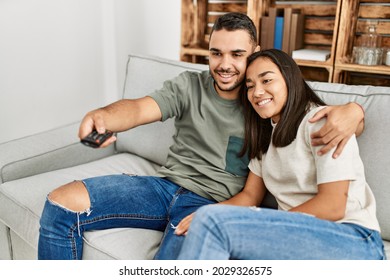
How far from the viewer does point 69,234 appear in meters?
1.24

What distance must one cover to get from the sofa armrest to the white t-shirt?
90cm

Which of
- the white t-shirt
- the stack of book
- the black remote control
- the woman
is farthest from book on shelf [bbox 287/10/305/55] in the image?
the black remote control

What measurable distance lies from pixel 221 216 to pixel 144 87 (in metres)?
1.01

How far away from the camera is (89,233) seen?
4.22ft

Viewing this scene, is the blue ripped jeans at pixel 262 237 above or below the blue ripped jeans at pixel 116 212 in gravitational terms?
above

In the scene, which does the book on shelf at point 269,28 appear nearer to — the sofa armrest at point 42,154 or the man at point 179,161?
the man at point 179,161

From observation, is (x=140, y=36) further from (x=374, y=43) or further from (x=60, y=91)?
(x=374, y=43)

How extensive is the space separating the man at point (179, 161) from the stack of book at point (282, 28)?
70 cm

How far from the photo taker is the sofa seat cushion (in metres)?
1.22

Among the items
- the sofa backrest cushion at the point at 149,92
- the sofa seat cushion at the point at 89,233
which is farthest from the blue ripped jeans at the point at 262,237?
the sofa backrest cushion at the point at 149,92

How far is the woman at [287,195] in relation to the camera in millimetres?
955

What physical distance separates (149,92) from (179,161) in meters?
0.46
